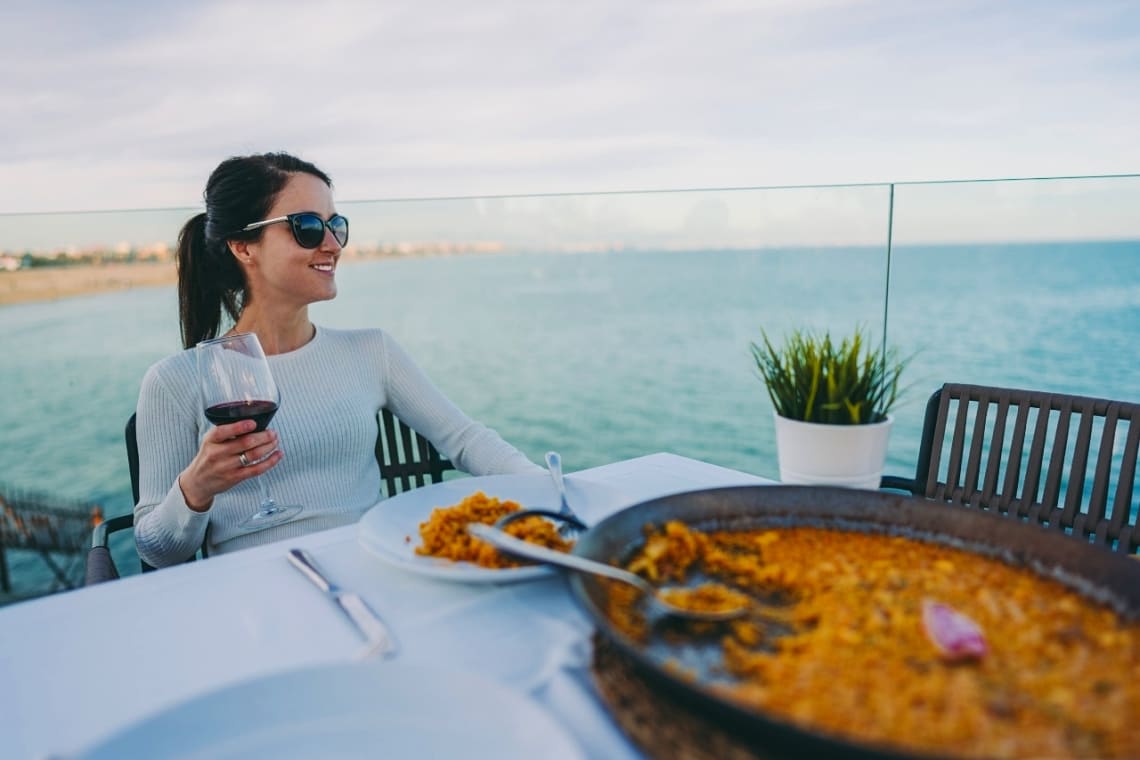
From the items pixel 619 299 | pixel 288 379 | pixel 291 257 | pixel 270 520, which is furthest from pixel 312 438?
pixel 619 299

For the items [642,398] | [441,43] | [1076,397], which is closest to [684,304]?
[642,398]

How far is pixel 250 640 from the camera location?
95 cm

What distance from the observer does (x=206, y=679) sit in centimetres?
86

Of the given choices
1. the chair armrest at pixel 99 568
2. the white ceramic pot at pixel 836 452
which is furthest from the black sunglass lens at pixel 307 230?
the white ceramic pot at pixel 836 452

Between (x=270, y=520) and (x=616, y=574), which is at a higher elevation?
(x=616, y=574)

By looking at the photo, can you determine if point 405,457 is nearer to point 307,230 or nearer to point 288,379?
point 288,379

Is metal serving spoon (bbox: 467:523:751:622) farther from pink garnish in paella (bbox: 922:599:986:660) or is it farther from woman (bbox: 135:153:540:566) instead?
woman (bbox: 135:153:540:566)

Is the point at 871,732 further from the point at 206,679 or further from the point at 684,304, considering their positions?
the point at 684,304

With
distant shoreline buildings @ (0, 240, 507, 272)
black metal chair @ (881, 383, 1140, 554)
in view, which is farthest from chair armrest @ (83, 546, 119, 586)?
distant shoreline buildings @ (0, 240, 507, 272)

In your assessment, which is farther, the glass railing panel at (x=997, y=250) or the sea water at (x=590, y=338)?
the sea water at (x=590, y=338)

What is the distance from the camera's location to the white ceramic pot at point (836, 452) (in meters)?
1.15

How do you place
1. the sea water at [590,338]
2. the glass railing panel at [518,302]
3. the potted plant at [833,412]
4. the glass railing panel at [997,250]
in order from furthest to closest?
the sea water at [590,338] < the glass railing panel at [518,302] < the glass railing panel at [997,250] < the potted plant at [833,412]

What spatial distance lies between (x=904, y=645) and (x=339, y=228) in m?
1.72

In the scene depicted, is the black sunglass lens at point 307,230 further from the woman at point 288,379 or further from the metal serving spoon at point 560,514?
the metal serving spoon at point 560,514
